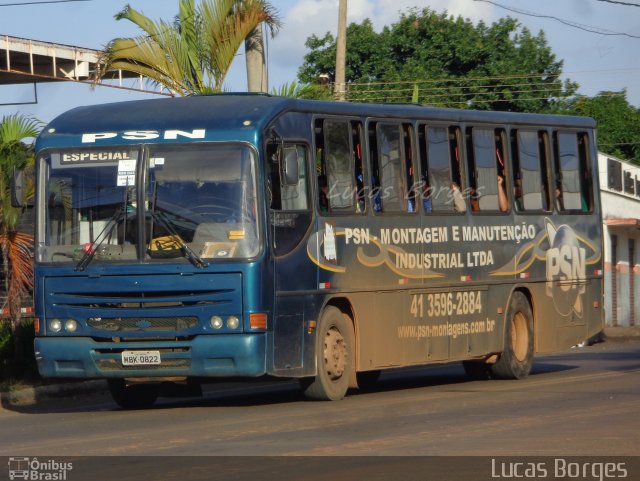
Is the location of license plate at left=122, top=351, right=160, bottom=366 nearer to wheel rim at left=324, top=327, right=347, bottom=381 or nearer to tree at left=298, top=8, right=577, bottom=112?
wheel rim at left=324, top=327, right=347, bottom=381

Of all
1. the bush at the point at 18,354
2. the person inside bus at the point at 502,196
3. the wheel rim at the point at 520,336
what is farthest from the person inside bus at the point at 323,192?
the bush at the point at 18,354

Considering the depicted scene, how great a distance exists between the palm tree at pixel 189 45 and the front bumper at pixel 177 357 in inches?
280

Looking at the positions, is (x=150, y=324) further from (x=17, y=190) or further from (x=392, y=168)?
(x=392, y=168)

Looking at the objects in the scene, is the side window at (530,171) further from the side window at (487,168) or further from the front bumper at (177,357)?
the front bumper at (177,357)

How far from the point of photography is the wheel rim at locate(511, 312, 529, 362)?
18.9m

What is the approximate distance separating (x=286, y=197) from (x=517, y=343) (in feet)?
19.1

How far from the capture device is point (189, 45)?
2039 centimetres

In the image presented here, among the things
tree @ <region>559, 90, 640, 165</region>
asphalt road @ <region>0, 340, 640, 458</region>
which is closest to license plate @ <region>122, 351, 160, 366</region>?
asphalt road @ <region>0, 340, 640, 458</region>

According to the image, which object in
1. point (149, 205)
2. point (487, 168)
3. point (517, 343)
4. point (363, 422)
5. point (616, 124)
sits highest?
point (616, 124)

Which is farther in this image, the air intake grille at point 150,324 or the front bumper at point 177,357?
the air intake grille at point 150,324

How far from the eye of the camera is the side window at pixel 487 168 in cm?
1809

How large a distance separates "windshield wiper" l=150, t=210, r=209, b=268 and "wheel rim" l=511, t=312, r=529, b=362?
21.5 feet

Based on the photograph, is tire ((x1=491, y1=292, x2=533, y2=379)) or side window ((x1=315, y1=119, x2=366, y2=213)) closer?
side window ((x1=315, y1=119, x2=366, y2=213))

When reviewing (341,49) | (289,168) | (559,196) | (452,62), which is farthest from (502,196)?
(452,62)
